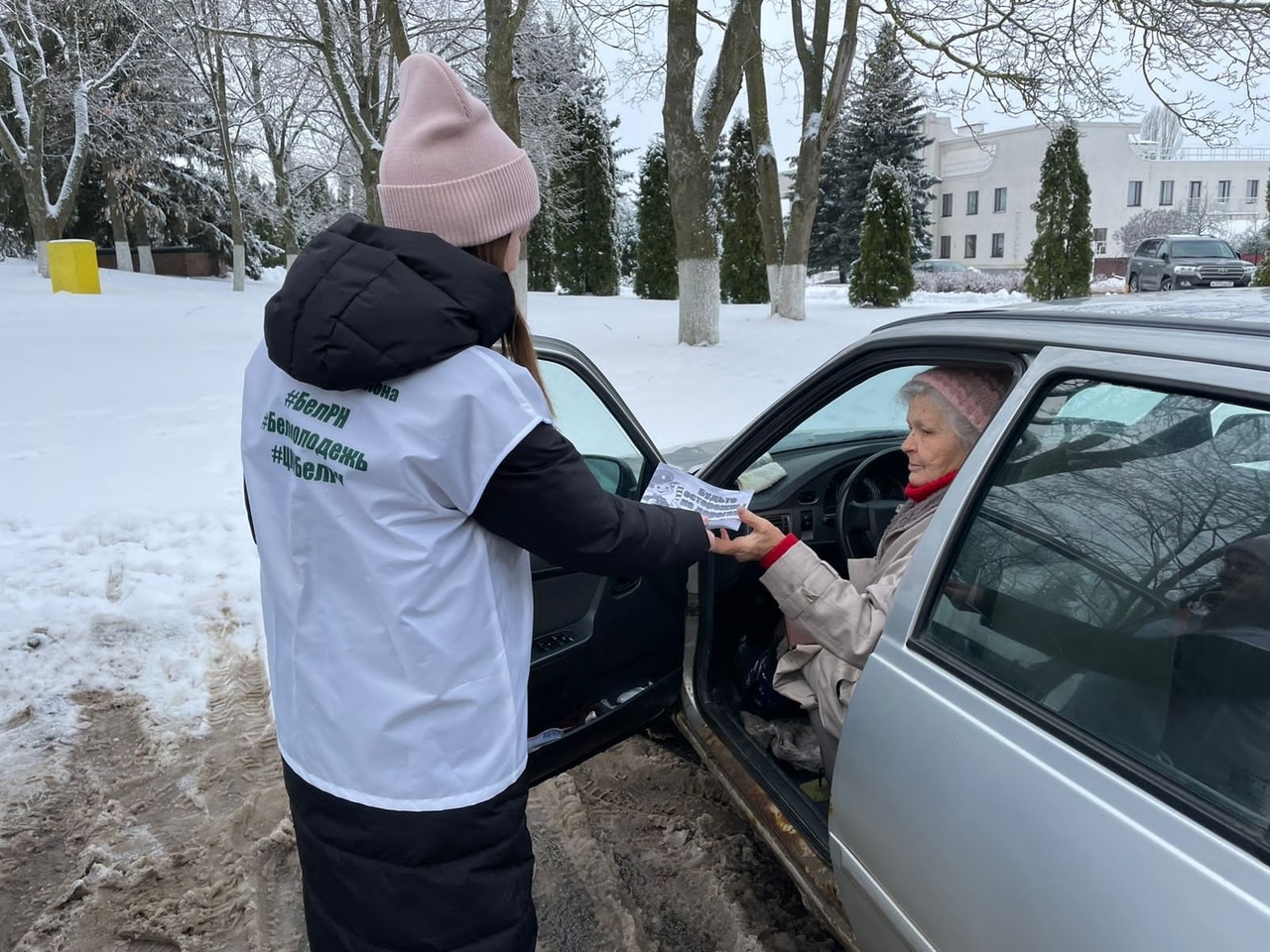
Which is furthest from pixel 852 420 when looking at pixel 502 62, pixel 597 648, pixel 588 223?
pixel 588 223

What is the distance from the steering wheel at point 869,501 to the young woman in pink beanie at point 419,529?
1.43 metres

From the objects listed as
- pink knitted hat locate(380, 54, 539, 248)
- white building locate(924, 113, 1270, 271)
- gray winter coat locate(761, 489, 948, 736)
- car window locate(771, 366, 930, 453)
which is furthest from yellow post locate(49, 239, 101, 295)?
white building locate(924, 113, 1270, 271)

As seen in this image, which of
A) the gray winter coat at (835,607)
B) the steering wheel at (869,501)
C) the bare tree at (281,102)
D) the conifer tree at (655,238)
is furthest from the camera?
the conifer tree at (655,238)

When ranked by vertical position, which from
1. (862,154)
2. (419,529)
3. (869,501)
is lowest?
(869,501)

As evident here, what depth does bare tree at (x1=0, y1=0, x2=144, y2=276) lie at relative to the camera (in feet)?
76.4

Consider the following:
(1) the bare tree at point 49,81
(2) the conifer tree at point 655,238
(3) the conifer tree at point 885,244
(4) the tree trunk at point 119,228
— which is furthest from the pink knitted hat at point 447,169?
(4) the tree trunk at point 119,228

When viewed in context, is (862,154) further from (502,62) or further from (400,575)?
(400,575)

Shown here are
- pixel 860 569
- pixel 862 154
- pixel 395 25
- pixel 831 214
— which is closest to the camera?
pixel 860 569

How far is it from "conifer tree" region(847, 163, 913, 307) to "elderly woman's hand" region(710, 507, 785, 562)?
23.5m

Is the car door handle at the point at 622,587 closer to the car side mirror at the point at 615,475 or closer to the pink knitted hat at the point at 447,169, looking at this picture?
the car side mirror at the point at 615,475

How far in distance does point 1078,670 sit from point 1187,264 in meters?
27.0

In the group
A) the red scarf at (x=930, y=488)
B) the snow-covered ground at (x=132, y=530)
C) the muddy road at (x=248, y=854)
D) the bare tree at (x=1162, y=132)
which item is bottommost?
the muddy road at (x=248, y=854)

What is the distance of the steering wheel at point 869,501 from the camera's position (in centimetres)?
305

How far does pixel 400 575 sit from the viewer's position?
1468mm
